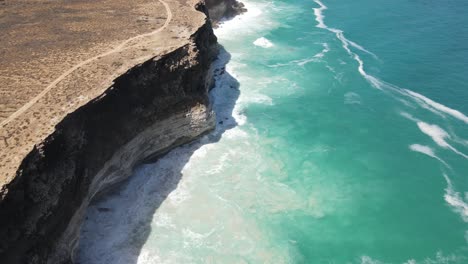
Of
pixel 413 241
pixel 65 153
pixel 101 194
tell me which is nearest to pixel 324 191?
pixel 413 241

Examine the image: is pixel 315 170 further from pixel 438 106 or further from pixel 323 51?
pixel 323 51

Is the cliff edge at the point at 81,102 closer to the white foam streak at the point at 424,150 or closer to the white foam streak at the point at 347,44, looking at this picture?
the white foam streak at the point at 424,150

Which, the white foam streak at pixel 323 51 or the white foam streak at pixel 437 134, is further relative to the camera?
the white foam streak at pixel 323 51

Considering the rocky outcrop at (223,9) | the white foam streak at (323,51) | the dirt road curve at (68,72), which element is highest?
the dirt road curve at (68,72)

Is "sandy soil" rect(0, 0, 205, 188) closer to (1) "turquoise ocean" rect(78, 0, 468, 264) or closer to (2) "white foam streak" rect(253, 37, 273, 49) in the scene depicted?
(1) "turquoise ocean" rect(78, 0, 468, 264)

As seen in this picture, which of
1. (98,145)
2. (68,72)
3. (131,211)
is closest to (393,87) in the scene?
(131,211)

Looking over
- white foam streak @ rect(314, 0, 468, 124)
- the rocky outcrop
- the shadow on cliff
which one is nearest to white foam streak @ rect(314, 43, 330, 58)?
white foam streak @ rect(314, 0, 468, 124)

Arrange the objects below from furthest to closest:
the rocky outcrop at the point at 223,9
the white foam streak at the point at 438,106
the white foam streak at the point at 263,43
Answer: the rocky outcrop at the point at 223,9 → the white foam streak at the point at 263,43 → the white foam streak at the point at 438,106

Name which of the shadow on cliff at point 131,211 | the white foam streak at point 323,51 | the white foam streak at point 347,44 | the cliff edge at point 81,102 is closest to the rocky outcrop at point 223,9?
the white foam streak at point 347,44
